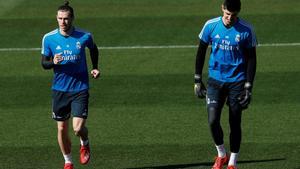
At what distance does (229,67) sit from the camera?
38.2 feet

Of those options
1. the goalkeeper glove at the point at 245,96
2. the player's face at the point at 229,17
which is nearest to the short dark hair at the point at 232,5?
the player's face at the point at 229,17

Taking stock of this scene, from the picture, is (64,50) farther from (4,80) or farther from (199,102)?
(4,80)

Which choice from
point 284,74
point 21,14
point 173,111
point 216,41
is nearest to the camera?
point 216,41

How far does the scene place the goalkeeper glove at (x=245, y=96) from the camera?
11.5m

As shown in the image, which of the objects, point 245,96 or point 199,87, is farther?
point 199,87

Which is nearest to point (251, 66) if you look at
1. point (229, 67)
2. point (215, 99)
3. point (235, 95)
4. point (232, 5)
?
point (229, 67)

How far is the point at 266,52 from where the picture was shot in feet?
63.2

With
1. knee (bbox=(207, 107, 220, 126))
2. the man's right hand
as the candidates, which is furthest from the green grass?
the man's right hand

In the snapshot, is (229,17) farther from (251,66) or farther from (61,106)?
(61,106)

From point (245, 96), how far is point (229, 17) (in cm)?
Result: 103

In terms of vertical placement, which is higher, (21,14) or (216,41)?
(216,41)

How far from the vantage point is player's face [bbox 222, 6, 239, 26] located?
444 inches

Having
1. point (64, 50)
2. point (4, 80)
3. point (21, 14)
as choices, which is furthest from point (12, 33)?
point (64, 50)

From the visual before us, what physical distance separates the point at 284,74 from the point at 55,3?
8.97 m
